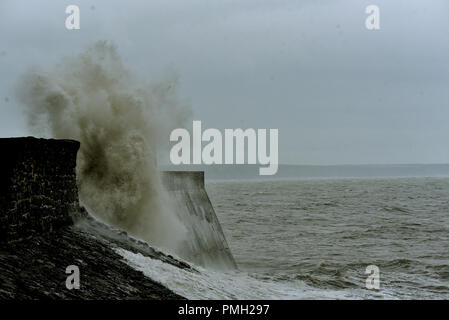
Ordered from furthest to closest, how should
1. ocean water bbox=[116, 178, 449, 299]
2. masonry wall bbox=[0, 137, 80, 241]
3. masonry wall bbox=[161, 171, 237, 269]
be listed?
masonry wall bbox=[161, 171, 237, 269] → ocean water bbox=[116, 178, 449, 299] → masonry wall bbox=[0, 137, 80, 241]

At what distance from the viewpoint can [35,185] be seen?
314 inches

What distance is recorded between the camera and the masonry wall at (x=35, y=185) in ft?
24.2

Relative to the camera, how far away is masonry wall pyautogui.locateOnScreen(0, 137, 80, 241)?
7.37 m

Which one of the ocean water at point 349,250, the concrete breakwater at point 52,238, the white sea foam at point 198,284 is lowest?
the ocean water at point 349,250

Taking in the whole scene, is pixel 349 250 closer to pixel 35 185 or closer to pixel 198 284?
pixel 198 284

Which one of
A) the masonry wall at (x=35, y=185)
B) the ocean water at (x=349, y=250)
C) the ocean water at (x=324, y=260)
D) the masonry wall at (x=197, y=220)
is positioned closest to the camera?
the masonry wall at (x=35, y=185)

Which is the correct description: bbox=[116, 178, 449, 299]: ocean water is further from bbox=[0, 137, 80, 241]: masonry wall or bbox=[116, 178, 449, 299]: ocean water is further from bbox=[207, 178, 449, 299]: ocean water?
bbox=[0, 137, 80, 241]: masonry wall

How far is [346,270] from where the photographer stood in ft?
52.7

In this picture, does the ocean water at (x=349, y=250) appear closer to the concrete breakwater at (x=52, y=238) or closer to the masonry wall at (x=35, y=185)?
the concrete breakwater at (x=52, y=238)

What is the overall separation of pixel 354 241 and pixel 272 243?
123 inches

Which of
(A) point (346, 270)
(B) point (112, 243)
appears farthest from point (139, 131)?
(A) point (346, 270)

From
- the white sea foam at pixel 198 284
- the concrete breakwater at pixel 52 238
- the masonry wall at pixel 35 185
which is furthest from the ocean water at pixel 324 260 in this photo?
the masonry wall at pixel 35 185

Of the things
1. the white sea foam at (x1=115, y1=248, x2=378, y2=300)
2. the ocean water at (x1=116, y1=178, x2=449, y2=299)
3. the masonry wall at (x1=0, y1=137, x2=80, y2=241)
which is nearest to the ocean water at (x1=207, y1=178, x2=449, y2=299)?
the ocean water at (x1=116, y1=178, x2=449, y2=299)
